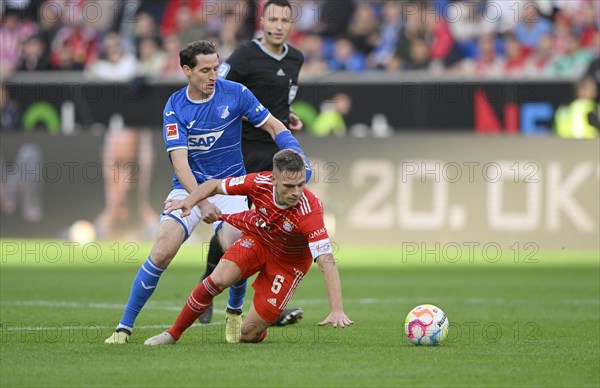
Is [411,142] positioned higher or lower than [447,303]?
higher

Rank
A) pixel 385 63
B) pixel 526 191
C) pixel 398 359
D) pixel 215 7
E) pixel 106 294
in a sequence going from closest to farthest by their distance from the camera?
1. pixel 398 359
2. pixel 106 294
3. pixel 526 191
4. pixel 385 63
5. pixel 215 7

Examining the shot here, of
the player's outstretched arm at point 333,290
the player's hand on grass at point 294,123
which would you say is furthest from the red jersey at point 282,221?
the player's hand on grass at point 294,123

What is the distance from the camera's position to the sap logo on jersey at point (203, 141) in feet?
27.6

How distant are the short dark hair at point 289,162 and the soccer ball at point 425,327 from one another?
134 cm

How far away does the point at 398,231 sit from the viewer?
16797 mm

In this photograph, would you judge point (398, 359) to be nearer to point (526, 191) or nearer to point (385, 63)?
point (526, 191)

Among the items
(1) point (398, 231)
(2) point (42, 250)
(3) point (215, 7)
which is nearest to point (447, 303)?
(1) point (398, 231)

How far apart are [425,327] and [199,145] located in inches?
85.7

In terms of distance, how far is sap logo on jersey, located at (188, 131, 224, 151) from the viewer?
8.42 meters

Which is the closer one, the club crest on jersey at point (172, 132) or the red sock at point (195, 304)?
the red sock at point (195, 304)

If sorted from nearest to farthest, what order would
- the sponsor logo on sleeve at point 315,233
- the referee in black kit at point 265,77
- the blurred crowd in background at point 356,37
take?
the sponsor logo on sleeve at point 315,233
the referee in black kit at point 265,77
the blurred crowd in background at point 356,37

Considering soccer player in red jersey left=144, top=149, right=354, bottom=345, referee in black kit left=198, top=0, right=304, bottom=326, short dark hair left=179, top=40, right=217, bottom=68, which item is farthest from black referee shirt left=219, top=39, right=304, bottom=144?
soccer player in red jersey left=144, top=149, right=354, bottom=345

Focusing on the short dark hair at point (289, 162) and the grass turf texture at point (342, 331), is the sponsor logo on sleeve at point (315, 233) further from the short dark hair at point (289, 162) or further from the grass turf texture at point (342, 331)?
the grass turf texture at point (342, 331)

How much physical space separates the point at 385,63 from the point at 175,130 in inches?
448
